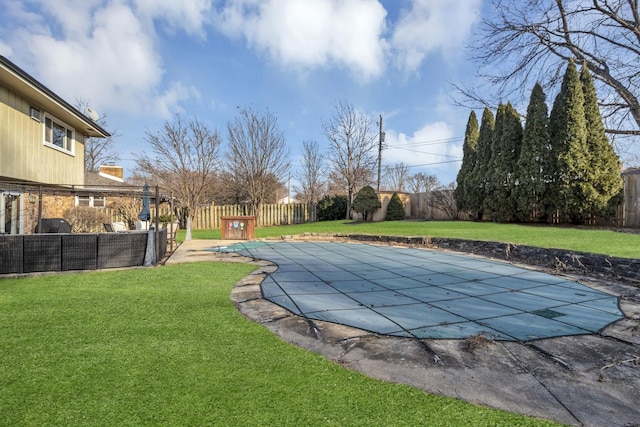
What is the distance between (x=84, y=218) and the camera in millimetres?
10180

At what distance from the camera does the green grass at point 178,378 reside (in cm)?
166

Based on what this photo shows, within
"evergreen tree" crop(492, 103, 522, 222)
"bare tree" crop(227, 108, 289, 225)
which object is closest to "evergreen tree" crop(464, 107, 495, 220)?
"evergreen tree" crop(492, 103, 522, 222)

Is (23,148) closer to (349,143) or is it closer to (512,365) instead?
(512,365)

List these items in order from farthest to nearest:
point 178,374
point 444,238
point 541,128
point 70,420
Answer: point 541,128 → point 444,238 → point 178,374 → point 70,420

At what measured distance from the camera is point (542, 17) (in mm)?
13320

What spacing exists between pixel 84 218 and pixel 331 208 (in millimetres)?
14083

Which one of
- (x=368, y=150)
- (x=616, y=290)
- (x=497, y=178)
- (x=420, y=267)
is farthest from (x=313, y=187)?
(x=616, y=290)

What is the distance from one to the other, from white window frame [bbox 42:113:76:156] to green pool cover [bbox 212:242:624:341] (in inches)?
318

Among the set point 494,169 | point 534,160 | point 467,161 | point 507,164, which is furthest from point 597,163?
point 467,161

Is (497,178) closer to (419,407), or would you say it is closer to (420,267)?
(420,267)

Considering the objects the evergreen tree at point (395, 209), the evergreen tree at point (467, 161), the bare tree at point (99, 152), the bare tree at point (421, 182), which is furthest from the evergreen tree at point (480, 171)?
the bare tree at point (421, 182)

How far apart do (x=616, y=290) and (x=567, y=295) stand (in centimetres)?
96

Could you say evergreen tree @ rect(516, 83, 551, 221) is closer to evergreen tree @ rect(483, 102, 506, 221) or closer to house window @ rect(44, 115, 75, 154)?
evergreen tree @ rect(483, 102, 506, 221)

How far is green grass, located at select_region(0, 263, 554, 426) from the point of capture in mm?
1658
